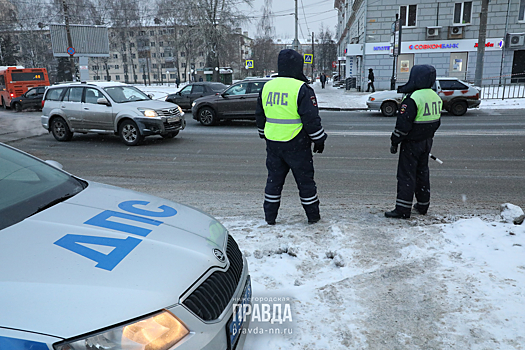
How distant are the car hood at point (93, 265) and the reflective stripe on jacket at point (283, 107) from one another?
6.40 ft

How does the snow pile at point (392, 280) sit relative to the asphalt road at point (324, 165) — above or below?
above

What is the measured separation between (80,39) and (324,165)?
29.3 meters

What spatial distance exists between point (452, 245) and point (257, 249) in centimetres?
196

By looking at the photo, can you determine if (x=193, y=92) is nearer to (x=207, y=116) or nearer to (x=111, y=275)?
(x=207, y=116)

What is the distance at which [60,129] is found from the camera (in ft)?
39.8

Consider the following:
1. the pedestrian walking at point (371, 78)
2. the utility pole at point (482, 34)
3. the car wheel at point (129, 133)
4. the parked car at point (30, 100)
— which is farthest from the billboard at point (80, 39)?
the utility pole at point (482, 34)

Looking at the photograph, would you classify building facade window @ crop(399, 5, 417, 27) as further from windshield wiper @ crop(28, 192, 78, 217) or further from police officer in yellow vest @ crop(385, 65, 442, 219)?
windshield wiper @ crop(28, 192, 78, 217)

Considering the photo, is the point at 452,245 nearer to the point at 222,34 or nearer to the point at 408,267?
the point at 408,267

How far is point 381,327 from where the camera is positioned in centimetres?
275

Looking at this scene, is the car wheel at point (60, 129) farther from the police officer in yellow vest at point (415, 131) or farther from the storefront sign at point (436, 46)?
the storefront sign at point (436, 46)

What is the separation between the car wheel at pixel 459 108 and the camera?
1673 cm

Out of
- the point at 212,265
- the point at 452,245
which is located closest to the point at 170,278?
the point at 212,265

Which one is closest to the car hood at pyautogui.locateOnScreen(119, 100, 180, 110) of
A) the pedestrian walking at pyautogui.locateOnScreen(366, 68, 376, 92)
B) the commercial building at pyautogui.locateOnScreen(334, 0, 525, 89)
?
the pedestrian walking at pyautogui.locateOnScreen(366, 68, 376, 92)

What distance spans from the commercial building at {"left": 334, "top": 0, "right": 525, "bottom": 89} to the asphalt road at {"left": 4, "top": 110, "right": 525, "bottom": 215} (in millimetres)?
17667
